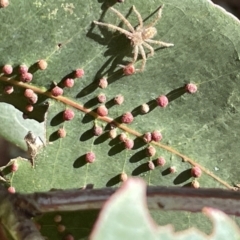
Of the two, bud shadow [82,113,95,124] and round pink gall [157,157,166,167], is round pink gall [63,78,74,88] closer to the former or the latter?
bud shadow [82,113,95,124]

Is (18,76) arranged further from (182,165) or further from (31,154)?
(182,165)

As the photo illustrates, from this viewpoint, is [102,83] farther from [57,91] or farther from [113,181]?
[113,181]

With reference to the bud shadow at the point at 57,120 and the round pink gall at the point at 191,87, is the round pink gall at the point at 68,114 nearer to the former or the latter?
the bud shadow at the point at 57,120

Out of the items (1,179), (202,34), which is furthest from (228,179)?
(1,179)

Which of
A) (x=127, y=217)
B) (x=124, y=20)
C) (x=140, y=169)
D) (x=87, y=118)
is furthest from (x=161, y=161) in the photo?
(x=127, y=217)

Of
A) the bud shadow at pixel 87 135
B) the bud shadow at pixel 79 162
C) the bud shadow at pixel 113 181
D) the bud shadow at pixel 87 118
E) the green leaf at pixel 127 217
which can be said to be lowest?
the green leaf at pixel 127 217

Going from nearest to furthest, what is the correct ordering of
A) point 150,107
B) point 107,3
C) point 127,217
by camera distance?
point 127,217 < point 107,3 < point 150,107

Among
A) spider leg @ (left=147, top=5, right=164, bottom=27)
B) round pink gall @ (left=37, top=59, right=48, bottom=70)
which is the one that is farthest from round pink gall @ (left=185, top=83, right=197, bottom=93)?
round pink gall @ (left=37, top=59, right=48, bottom=70)

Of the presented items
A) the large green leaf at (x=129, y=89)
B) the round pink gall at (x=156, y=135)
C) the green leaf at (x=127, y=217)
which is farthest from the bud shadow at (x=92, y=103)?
the green leaf at (x=127, y=217)

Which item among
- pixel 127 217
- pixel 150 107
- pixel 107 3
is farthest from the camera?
pixel 150 107
